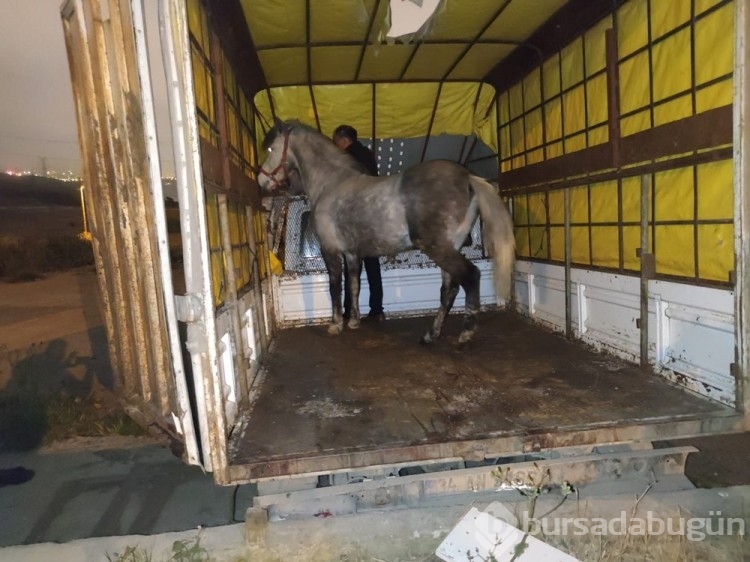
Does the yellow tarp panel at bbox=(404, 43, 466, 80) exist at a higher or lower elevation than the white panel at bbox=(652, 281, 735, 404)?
higher

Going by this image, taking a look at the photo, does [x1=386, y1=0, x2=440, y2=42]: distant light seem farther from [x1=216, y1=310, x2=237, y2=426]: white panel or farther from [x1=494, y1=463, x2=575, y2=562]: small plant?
[x1=494, y1=463, x2=575, y2=562]: small plant

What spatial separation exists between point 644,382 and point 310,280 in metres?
3.47

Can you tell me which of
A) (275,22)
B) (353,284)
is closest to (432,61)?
(275,22)

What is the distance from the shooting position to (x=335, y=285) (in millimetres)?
5078

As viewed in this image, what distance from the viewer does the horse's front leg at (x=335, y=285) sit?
16.4ft

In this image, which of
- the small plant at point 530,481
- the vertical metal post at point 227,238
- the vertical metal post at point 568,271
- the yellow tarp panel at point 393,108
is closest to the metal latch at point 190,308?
the vertical metal post at point 227,238

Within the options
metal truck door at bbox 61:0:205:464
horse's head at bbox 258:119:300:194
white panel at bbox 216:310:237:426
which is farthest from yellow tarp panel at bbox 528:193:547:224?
metal truck door at bbox 61:0:205:464

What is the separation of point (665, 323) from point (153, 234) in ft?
9.73

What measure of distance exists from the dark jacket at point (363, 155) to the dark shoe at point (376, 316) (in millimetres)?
1491

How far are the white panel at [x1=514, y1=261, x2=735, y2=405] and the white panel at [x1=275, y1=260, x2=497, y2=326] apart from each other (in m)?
1.45

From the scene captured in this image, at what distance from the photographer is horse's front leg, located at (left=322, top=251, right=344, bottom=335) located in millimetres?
5008

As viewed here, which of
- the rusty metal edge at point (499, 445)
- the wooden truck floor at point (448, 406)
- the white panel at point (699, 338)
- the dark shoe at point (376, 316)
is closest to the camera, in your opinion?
the rusty metal edge at point (499, 445)

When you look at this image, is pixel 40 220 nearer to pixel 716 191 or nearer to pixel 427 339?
pixel 427 339

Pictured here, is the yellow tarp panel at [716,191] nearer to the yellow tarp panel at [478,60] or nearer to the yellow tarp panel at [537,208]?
the yellow tarp panel at [537,208]
